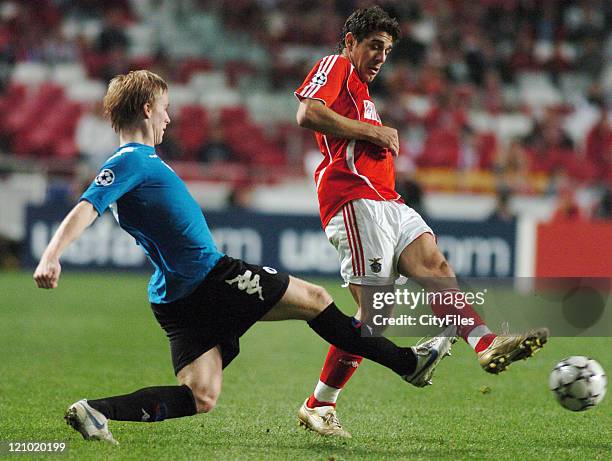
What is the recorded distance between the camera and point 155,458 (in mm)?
4754

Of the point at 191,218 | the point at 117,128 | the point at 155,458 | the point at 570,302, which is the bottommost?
the point at 570,302

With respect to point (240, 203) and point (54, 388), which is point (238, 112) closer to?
point (240, 203)

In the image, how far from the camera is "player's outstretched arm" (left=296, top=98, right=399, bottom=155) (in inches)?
221

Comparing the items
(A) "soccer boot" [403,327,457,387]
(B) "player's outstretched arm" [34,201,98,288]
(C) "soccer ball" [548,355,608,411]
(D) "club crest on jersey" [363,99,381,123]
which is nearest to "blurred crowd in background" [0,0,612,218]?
(D) "club crest on jersey" [363,99,381,123]

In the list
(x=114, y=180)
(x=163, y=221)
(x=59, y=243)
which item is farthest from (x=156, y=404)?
(x=114, y=180)

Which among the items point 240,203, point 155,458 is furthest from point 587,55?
point 155,458

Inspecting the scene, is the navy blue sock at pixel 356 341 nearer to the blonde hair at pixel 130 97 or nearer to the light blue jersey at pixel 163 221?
the light blue jersey at pixel 163 221

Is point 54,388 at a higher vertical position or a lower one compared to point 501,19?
lower

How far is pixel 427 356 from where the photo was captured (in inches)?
203

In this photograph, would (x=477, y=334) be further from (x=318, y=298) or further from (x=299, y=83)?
(x=299, y=83)

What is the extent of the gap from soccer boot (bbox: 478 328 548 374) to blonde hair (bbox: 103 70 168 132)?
2.03 m

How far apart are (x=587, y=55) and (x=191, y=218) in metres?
19.4

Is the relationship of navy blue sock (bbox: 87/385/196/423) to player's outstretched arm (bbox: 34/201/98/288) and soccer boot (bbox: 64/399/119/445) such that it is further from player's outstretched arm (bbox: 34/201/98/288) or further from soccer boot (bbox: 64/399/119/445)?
player's outstretched arm (bbox: 34/201/98/288)

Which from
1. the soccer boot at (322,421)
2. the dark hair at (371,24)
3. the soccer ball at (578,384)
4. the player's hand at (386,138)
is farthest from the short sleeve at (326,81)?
the soccer ball at (578,384)
